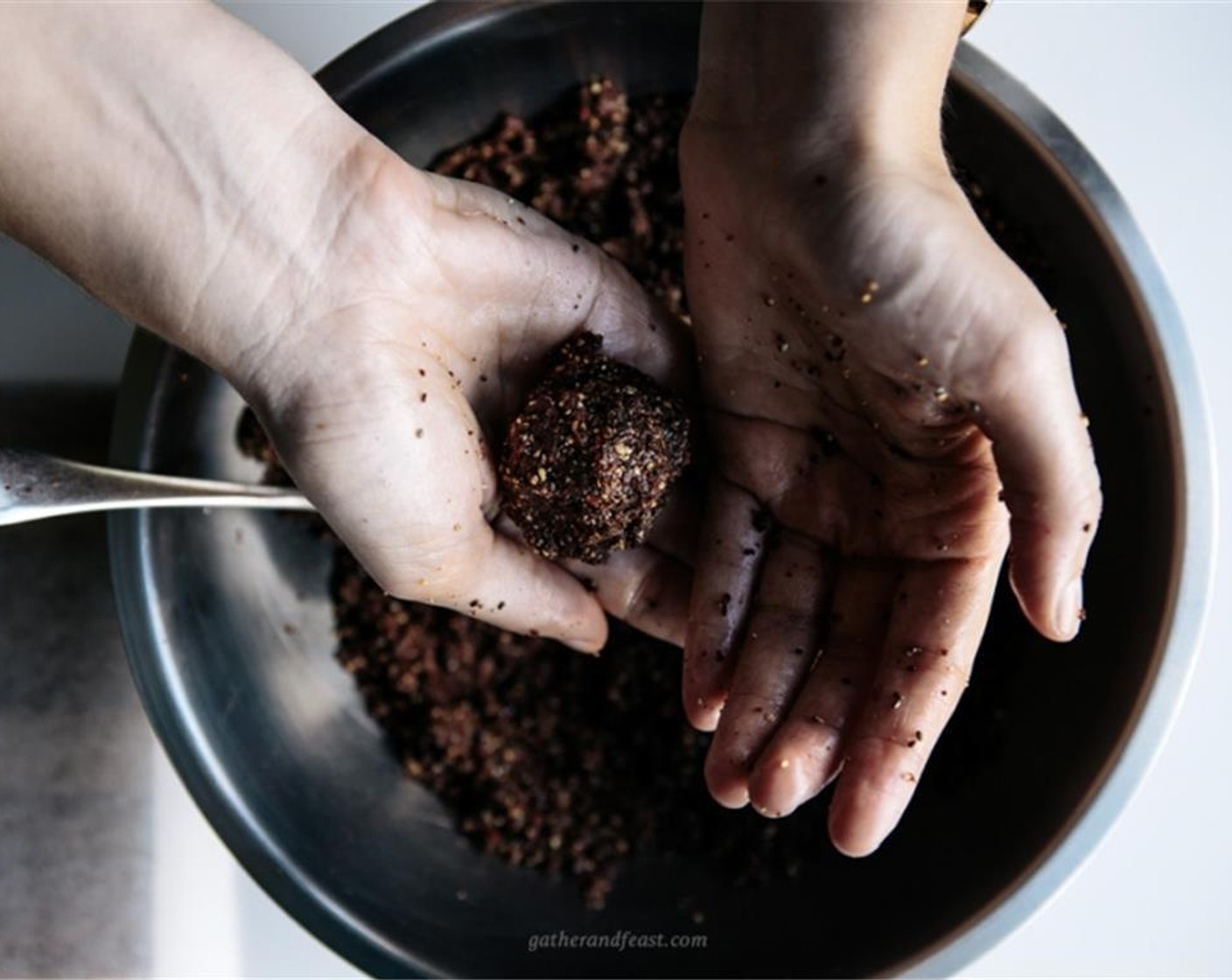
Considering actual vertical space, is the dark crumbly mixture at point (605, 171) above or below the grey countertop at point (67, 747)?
above

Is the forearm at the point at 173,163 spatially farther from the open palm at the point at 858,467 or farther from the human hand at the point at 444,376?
the open palm at the point at 858,467

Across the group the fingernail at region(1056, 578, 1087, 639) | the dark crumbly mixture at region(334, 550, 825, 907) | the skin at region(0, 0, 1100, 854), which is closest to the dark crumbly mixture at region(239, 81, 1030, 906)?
the dark crumbly mixture at region(334, 550, 825, 907)

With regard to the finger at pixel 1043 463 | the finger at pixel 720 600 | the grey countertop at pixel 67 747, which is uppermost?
the finger at pixel 1043 463

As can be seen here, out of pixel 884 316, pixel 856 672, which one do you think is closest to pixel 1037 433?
pixel 884 316

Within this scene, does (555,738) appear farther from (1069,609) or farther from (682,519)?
(1069,609)

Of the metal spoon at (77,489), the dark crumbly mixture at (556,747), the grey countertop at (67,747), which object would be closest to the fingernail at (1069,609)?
the dark crumbly mixture at (556,747)

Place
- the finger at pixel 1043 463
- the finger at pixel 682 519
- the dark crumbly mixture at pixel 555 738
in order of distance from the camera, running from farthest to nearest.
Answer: the dark crumbly mixture at pixel 555 738
the finger at pixel 682 519
the finger at pixel 1043 463

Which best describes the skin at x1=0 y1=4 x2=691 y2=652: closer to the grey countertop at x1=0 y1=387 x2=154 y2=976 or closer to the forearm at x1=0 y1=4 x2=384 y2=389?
the forearm at x1=0 y1=4 x2=384 y2=389

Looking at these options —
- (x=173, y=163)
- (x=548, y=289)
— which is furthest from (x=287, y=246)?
(x=548, y=289)
